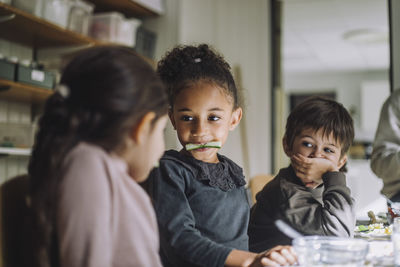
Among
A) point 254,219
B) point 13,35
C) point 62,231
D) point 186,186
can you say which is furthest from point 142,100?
point 13,35

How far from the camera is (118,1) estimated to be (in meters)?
2.71

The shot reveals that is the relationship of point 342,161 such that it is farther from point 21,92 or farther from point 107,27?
point 107,27

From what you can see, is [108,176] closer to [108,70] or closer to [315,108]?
[108,70]

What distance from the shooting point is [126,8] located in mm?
2855

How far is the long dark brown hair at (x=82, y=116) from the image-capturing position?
49 centimetres

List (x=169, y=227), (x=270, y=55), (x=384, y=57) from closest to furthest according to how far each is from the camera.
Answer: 1. (x=169, y=227)
2. (x=270, y=55)
3. (x=384, y=57)

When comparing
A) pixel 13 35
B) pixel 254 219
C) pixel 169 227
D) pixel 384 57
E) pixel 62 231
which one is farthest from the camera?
pixel 384 57

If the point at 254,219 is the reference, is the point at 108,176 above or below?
above

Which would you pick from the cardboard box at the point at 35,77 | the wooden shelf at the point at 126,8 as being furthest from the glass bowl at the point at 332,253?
the wooden shelf at the point at 126,8

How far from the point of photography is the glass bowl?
22.7 inches

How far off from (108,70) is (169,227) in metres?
0.32

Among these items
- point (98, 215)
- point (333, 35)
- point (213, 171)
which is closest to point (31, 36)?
point (213, 171)

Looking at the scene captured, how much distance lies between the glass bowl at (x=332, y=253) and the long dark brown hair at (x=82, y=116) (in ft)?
0.96

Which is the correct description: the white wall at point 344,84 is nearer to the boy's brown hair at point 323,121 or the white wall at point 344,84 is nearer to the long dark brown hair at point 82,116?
the boy's brown hair at point 323,121
